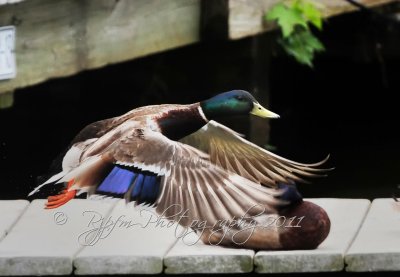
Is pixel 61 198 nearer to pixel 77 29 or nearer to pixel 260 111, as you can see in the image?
pixel 77 29

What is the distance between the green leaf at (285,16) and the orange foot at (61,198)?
1.08 m

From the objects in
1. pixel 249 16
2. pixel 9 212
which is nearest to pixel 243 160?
pixel 249 16

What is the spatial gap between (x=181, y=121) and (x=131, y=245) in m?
0.49

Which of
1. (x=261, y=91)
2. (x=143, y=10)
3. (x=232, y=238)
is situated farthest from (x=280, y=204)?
(x=143, y=10)

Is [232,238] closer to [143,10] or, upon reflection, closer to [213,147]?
[213,147]

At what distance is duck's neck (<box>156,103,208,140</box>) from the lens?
15.8 ft

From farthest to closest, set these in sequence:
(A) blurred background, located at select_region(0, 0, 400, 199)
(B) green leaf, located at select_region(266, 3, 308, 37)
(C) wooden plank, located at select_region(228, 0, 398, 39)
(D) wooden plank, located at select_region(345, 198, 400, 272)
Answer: (B) green leaf, located at select_region(266, 3, 308, 37) < (C) wooden plank, located at select_region(228, 0, 398, 39) < (A) blurred background, located at select_region(0, 0, 400, 199) < (D) wooden plank, located at select_region(345, 198, 400, 272)

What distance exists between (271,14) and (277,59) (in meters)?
0.43

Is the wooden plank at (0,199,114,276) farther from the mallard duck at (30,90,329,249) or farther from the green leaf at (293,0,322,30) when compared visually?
the green leaf at (293,0,322,30)

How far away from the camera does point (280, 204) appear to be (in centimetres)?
481

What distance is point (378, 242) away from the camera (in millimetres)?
4820

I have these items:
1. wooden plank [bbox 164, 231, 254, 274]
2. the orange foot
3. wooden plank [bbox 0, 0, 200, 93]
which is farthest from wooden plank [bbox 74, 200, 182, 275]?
wooden plank [bbox 0, 0, 200, 93]

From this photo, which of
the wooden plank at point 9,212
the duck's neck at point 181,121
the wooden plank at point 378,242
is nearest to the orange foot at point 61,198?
the wooden plank at point 9,212

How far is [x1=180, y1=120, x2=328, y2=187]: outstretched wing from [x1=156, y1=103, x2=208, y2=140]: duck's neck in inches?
0.9
